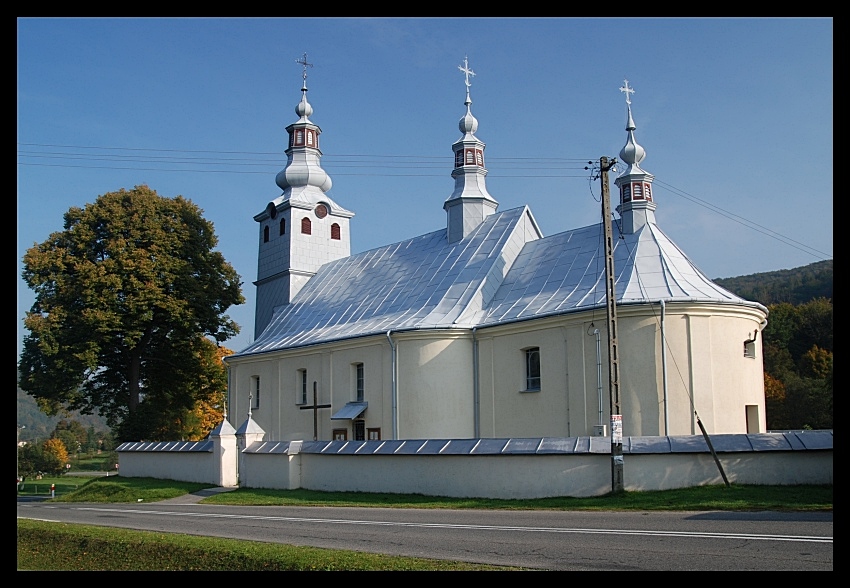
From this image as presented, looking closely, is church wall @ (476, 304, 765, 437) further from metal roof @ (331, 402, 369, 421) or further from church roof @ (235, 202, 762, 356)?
Answer: metal roof @ (331, 402, 369, 421)

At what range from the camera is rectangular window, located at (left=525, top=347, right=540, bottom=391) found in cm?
2645

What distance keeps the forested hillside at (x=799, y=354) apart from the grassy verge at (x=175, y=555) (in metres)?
36.2

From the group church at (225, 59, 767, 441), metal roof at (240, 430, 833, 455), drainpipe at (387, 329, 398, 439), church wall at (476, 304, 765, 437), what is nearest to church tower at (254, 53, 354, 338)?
church at (225, 59, 767, 441)

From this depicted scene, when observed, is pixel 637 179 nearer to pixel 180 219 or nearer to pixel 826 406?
pixel 180 219

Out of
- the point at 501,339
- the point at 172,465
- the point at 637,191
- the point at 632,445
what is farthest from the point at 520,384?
the point at 172,465

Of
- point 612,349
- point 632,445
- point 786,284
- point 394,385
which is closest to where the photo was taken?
point 632,445

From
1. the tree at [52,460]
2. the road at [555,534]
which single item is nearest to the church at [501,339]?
the road at [555,534]

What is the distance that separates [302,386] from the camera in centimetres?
3431

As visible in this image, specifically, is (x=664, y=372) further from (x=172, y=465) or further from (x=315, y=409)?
(x=172, y=465)

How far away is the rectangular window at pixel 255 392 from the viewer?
3700 cm

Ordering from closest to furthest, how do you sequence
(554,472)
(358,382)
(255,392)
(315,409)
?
(554,472)
(358,382)
(315,409)
(255,392)

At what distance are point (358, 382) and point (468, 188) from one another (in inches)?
339
